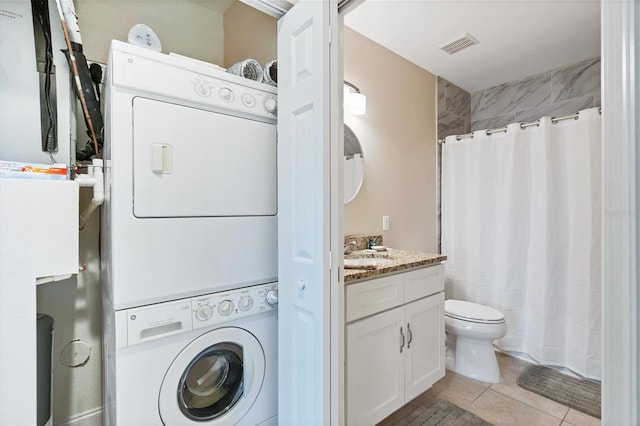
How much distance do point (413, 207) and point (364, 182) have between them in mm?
679

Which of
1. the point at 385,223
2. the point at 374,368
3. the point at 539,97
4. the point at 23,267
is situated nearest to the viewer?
the point at 23,267

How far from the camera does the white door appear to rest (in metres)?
1.15

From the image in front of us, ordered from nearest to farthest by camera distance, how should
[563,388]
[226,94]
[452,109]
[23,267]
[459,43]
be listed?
[23,267], [226,94], [563,388], [459,43], [452,109]

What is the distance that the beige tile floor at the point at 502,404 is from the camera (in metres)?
1.81

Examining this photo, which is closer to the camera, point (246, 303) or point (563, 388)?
point (246, 303)

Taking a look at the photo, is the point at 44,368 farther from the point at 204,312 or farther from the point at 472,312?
the point at 472,312

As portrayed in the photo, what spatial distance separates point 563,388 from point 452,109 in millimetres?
2502

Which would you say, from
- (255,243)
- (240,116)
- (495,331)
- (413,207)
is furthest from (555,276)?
(240,116)

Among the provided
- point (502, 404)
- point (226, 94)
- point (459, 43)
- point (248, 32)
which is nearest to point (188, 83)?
point (226, 94)

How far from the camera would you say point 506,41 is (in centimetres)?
239

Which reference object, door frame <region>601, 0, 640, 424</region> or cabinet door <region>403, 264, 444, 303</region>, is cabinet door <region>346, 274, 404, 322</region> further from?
door frame <region>601, 0, 640, 424</region>

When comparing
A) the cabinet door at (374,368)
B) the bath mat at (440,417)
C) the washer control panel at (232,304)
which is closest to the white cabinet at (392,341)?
the cabinet door at (374,368)

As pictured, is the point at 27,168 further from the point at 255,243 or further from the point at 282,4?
the point at 282,4

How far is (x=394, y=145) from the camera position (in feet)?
8.56
